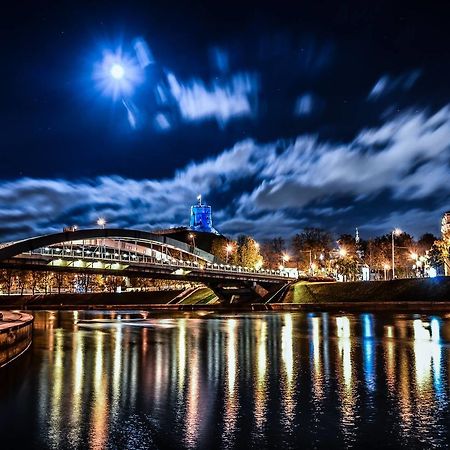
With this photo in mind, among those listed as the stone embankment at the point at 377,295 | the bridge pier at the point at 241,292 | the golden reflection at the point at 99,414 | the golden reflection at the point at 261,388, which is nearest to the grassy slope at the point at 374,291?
the stone embankment at the point at 377,295

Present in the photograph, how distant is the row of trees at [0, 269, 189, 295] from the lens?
495 ft

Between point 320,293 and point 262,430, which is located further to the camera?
point 320,293

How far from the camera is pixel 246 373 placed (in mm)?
20438

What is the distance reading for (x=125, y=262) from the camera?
9238 cm

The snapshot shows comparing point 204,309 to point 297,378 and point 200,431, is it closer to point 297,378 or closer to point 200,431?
point 297,378

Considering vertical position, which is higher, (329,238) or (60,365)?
(329,238)

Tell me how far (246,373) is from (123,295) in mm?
124458

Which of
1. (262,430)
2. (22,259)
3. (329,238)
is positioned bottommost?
(262,430)

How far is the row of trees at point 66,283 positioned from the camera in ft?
495

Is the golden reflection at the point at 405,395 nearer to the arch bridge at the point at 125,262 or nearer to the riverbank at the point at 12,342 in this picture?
the riverbank at the point at 12,342

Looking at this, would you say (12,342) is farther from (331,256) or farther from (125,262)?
(331,256)

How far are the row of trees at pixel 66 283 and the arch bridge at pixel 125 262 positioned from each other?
1347 inches

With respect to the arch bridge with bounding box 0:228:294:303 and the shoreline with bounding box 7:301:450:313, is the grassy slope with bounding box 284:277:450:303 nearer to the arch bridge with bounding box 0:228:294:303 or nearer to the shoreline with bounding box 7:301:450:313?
the shoreline with bounding box 7:301:450:313

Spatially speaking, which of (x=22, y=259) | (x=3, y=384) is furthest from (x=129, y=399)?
(x=22, y=259)
